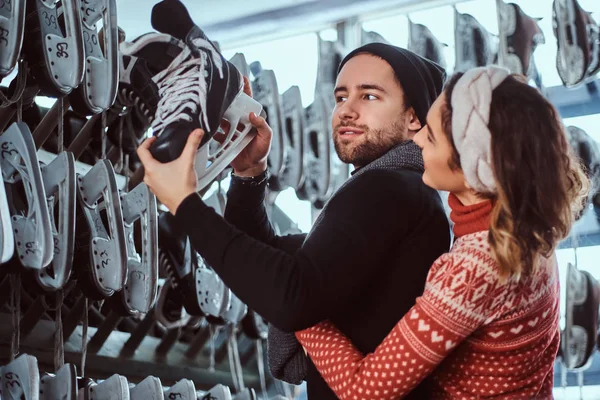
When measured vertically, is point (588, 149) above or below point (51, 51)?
below

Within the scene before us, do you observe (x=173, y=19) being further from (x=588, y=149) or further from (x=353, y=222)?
(x=588, y=149)

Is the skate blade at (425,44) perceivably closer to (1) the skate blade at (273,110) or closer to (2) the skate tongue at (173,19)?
(1) the skate blade at (273,110)

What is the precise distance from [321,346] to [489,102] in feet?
1.05

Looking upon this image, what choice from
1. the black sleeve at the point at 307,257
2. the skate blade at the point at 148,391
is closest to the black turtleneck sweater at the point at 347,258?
the black sleeve at the point at 307,257

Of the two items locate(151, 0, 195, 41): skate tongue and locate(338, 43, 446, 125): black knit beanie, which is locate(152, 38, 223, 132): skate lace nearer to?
locate(151, 0, 195, 41): skate tongue

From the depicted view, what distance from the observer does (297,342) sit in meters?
1.12

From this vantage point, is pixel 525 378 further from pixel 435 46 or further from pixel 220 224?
pixel 435 46

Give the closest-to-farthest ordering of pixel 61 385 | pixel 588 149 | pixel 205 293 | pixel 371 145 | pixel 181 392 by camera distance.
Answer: pixel 371 145
pixel 61 385
pixel 181 392
pixel 205 293
pixel 588 149

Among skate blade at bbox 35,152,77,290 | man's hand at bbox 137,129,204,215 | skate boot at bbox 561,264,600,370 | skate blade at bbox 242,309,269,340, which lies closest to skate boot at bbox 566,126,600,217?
skate boot at bbox 561,264,600,370

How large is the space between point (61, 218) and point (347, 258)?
1.09 m

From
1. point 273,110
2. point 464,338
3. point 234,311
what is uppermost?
point 464,338

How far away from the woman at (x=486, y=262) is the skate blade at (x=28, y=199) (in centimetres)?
96

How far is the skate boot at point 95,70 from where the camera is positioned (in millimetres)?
1949

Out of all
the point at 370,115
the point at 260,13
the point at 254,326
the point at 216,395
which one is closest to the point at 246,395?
the point at 254,326
